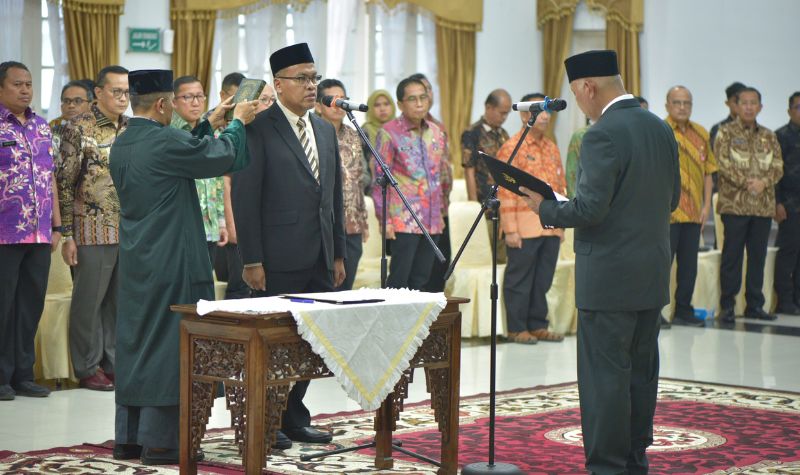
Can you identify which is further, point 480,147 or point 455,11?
point 455,11

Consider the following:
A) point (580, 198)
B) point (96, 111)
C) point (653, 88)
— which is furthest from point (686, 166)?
point (580, 198)

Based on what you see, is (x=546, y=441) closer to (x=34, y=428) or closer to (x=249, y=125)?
(x=249, y=125)

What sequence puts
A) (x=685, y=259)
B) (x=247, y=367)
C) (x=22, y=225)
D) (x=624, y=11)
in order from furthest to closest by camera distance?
(x=624, y=11), (x=685, y=259), (x=22, y=225), (x=247, y=367)

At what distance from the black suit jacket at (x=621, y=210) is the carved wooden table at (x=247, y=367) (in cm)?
55

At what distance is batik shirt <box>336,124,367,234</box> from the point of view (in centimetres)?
723

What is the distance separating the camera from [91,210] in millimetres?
6242

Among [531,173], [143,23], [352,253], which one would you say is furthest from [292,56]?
[143,23]

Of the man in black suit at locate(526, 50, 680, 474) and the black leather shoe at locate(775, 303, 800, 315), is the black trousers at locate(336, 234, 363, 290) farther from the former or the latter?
the black leather shoe at locate(775, 303, 800, 315)

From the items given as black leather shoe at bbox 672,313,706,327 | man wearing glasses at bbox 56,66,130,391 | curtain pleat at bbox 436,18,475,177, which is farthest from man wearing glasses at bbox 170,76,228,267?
curtain pleat at bbox 436,18,475,177

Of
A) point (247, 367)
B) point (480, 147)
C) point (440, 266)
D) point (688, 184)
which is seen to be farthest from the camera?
point (688, 184)

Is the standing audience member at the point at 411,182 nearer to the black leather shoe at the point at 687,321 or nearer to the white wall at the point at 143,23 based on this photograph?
the black leather shoe at the point at 687,321

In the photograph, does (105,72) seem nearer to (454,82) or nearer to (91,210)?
(91,210)

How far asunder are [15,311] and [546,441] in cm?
278

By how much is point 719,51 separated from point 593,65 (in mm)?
8841
